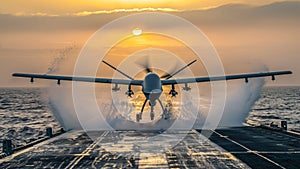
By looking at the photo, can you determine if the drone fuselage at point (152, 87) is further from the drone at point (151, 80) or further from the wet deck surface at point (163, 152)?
the wet deck surface at point (163, 152)

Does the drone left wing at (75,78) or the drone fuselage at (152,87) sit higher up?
the drone left wing at (75,78)

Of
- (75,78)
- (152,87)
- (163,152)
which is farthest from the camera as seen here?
(75,78)

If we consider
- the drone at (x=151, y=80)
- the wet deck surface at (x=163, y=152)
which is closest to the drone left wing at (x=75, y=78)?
the drone at (x=151, y=80)

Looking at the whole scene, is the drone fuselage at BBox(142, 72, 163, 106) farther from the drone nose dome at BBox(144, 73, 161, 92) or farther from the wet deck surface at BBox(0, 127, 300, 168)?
the wet deck surface at BBox(0, 127, 300, 168)

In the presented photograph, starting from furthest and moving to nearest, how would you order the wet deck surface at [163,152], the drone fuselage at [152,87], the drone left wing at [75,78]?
the drone left wing at [75,78], the drone fuselage at [152,87], the wet deck surface at [163,152]

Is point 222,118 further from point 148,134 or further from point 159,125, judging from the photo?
point 148,134

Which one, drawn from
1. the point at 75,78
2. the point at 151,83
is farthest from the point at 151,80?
the point at 75,78

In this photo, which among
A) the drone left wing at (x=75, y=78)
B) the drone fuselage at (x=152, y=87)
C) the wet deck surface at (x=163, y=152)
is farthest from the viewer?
the drone left wing at (x=75, y=78)

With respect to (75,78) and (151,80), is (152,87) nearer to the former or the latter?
(151,80)

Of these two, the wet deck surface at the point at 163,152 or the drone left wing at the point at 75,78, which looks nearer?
the wet deck surface at the point at 163,152

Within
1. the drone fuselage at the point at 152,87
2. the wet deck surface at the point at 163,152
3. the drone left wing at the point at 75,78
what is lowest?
the wet deck surface at the point at 163,152
